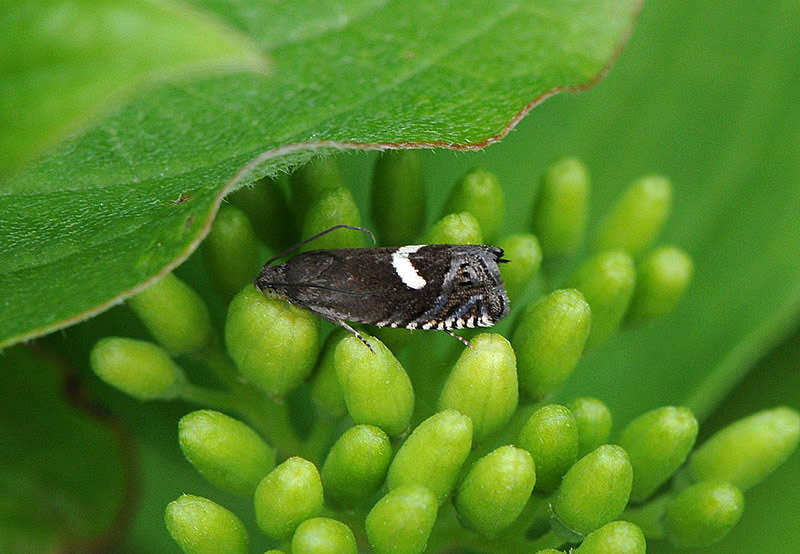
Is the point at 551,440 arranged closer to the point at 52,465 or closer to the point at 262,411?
the point at 262,411

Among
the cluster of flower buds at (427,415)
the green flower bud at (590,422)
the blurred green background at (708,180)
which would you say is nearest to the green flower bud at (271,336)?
the cluster of flower buds at (427,415)

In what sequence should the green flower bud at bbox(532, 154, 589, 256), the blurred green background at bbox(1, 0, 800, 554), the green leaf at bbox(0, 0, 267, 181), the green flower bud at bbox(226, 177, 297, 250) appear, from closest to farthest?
1. the green leaf at bbox(0, 0, 267, 181)
2. the green flower bud at bbox(226, 177, 297, 250)
3. the green flower bud at bbox(532, 154, 589, 256)
4. the blurred green background at bbox(1, 0, 800, 554)

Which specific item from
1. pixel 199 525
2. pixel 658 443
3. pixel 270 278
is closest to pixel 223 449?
pixel 199 525

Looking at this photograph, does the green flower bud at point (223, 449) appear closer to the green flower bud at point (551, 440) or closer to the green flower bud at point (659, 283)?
the green flower bud at point (551, 440)

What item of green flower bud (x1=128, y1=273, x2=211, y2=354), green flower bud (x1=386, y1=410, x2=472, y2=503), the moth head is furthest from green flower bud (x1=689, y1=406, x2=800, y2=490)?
green flower bud (x1=128, y1=273, x2=211, y2=354)

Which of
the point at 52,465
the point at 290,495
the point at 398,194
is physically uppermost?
the point at 398,194

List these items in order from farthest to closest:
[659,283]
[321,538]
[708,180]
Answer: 1. [708,180]
2. [659,283]
3. [321,538]

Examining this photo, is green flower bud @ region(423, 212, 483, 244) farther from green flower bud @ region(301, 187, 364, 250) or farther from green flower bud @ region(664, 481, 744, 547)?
green flower bud @ region(664, 481, 744, 547)

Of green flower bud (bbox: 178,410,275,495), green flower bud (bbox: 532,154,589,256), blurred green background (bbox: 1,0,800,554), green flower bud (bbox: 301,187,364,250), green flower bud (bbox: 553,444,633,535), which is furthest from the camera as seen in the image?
→ blurred green background (bbox: 1,0,800,554)
